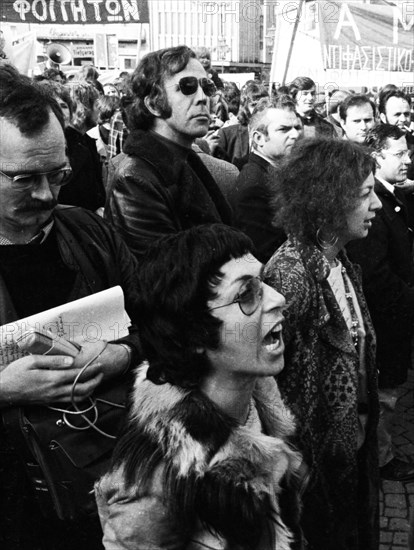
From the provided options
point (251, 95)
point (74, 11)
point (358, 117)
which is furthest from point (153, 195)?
point (74, 11)

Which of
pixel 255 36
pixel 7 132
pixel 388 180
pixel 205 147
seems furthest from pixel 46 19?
pixel 255 36

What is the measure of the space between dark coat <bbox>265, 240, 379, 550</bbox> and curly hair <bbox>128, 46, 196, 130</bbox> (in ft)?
3.20

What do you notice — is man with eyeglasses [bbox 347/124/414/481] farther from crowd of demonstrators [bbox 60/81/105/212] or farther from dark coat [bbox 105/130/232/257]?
crowd of demonstrators [bbox 60/81/105/212]

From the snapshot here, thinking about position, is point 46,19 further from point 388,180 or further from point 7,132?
point 7,132

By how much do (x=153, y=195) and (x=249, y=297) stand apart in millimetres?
1182

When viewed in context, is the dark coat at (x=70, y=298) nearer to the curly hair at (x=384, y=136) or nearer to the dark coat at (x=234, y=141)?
the curly hair at (x=384, y=136)

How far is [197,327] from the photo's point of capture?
65.8 inches

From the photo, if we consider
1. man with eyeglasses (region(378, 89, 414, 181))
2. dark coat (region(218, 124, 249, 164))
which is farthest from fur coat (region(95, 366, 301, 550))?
man with eyeglasses (region(378, 89, 414, 181))

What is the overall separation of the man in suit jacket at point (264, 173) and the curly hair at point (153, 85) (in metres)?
0.63

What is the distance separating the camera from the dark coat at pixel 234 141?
7.24 metres

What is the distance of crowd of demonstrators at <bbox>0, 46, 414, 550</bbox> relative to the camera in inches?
57.3

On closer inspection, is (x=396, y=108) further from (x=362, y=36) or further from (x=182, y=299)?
(x=182, y=299)

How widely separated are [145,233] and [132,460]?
1.38 metres

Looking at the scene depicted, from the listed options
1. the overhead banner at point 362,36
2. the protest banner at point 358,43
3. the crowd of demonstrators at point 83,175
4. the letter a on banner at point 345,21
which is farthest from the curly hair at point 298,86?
the crowd of demonstrators at point 83,175
